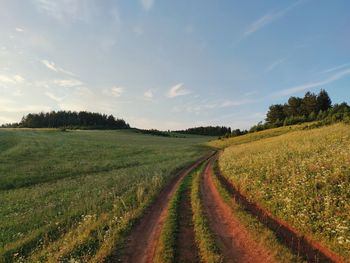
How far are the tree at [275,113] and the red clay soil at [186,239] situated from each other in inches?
3620

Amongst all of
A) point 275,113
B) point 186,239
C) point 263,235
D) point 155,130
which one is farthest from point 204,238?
point 155,130

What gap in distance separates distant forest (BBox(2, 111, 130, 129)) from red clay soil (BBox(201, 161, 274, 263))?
146931 millimetres

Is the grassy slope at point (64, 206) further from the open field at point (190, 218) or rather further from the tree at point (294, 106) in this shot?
the tree at point (294, 106)

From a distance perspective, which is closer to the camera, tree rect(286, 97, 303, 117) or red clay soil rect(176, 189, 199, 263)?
red clay soil rect(176, 189, 199, 263)

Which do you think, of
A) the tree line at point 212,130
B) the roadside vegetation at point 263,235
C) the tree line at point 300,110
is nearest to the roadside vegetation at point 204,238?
the roadside vegetation at point 263,235

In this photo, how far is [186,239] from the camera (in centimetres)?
1073

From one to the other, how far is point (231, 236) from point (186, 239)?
166 centimetres

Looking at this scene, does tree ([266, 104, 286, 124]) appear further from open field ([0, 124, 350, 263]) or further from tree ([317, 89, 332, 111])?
open field ([0, 124, 350, 263])

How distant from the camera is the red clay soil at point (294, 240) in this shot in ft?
29.5

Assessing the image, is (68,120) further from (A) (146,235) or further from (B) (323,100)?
(A) (146,235)

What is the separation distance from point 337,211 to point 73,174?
26.4 metres

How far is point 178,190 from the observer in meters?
19.6

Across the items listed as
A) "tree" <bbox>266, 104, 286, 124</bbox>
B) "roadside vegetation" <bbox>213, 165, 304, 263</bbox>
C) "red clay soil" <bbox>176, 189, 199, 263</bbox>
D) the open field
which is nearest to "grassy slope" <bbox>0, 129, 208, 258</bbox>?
the open field

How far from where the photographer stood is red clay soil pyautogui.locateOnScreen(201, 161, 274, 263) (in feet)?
30.0
